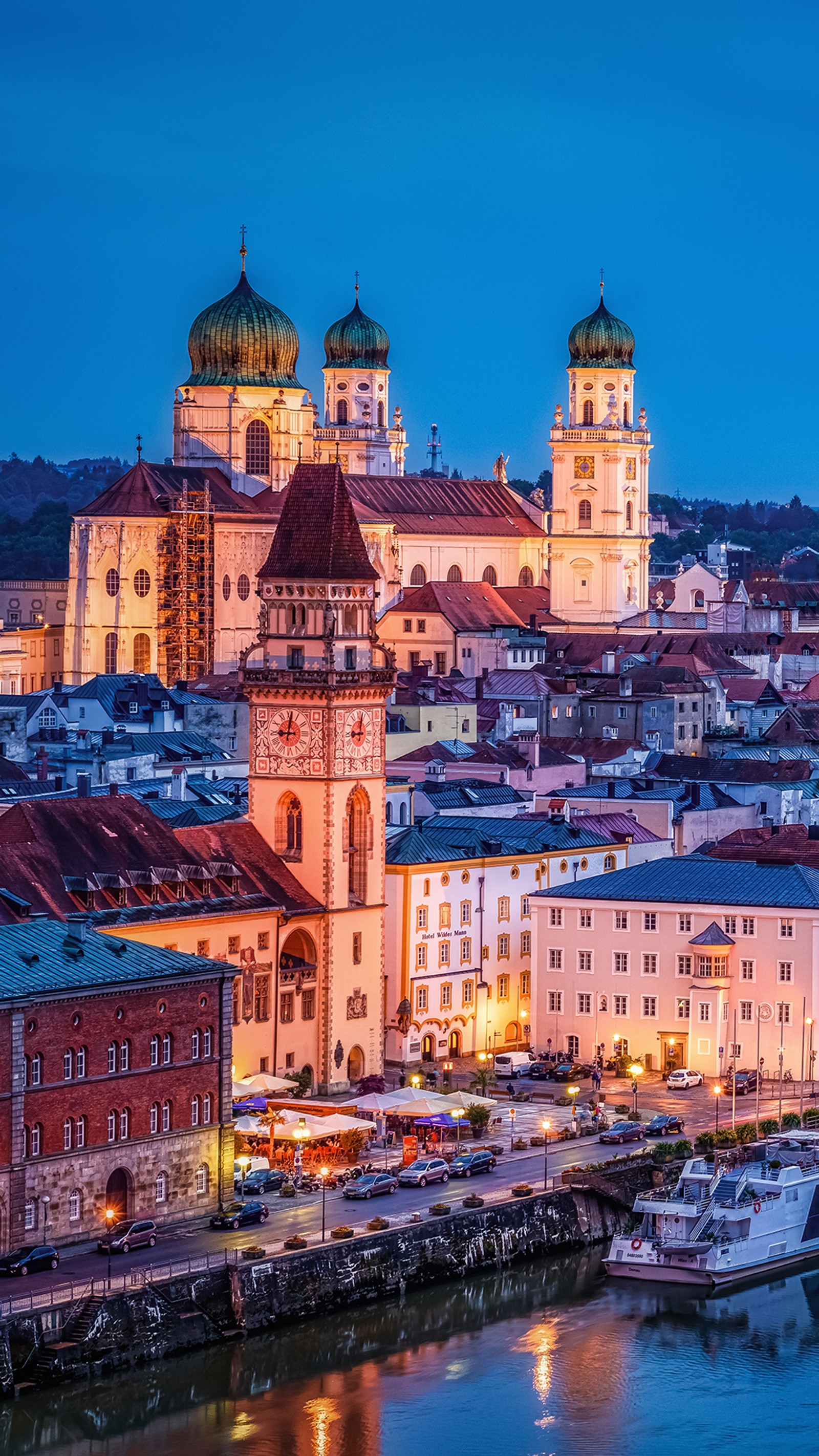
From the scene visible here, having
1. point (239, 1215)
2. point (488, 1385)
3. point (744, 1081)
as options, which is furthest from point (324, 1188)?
point (744, 1081)

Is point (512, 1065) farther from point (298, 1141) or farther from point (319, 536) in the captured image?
point (319, 536)

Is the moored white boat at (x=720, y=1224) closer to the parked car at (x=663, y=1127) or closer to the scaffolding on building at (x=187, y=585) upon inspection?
the parked car at (x=663, y=1127)

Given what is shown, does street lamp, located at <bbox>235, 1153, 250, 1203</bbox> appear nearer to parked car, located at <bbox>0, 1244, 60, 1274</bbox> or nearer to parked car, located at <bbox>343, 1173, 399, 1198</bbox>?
parked car, located at <bbox>343, 1173, 399, 1198</bbox>

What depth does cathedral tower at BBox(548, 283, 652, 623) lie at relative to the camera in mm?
195000

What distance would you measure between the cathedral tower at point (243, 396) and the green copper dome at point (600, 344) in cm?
3062

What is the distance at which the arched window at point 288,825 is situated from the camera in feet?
255

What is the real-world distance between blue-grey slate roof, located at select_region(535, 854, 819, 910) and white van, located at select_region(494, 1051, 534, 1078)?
424 centimetres

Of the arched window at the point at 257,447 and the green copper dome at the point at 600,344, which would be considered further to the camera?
the green copper dome at the point at 600,344

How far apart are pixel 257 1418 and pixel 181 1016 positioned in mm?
9075

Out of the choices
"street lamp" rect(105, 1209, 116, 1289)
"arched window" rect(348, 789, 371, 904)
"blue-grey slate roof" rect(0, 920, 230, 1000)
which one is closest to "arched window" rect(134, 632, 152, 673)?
"arched window" rect(348, 789, 371, 904)

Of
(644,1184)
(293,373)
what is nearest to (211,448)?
(293,373)

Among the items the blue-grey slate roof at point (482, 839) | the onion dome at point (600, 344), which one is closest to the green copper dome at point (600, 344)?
the onion dome at point (600, 344)

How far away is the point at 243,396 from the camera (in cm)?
16750

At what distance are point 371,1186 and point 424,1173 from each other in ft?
5.51
